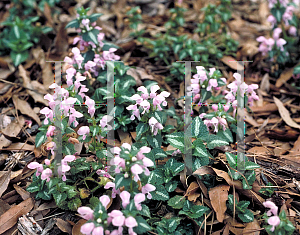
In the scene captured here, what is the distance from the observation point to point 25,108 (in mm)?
3291

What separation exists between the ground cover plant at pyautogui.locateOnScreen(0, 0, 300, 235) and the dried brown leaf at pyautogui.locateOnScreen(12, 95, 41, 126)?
2 centimetres

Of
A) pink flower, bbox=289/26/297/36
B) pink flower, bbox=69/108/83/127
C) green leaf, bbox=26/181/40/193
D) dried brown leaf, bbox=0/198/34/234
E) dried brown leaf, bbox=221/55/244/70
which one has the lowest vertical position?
dried brown leaf, bbox=0/198/34/234

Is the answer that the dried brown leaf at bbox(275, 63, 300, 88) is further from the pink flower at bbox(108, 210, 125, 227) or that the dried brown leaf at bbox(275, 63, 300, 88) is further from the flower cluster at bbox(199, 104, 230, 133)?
the pink flower at bbox(108, 210, 125, 227)

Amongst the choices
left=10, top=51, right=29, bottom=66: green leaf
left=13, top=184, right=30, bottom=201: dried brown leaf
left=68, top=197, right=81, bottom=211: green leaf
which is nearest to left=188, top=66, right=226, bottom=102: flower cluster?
left=68, top=197, right=81, bottom=211: green leaf

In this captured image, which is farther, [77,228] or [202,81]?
[202,81]

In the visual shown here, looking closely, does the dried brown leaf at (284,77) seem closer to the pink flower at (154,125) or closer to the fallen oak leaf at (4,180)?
the pink flower at (154,125)

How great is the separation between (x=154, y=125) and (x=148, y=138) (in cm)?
15

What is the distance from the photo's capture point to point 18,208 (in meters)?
2.41

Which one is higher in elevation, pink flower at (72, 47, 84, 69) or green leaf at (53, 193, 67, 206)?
pink flower at (72, 47, 84, 69)

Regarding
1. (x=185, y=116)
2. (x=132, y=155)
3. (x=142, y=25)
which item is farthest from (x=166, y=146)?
(x=142, y=25)

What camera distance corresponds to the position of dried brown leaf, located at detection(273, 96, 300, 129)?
130 inches

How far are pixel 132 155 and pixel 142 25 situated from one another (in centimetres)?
319

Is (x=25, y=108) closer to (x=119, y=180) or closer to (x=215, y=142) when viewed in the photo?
(x=119, y=180)

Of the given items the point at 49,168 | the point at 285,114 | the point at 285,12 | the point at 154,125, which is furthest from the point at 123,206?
the point at 285,12
